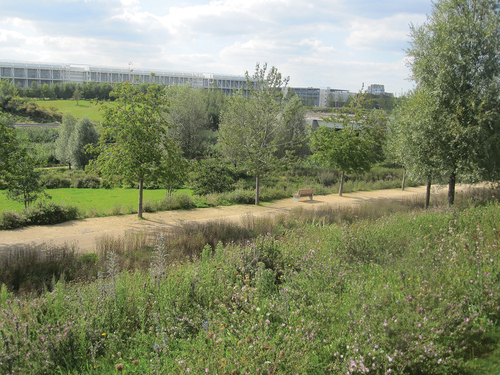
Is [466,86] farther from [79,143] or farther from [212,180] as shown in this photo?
[79,143]

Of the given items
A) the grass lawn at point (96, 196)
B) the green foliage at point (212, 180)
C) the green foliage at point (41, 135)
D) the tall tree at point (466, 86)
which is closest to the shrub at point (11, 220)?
the grass lawn at point (96, 196)

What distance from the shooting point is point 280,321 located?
4.53 meters

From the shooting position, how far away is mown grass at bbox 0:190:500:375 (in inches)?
140

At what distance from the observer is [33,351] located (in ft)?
12.4

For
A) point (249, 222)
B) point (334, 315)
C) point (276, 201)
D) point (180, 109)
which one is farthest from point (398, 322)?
point (180, 109)

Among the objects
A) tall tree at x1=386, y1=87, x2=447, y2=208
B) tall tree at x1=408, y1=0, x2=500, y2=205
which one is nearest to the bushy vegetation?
tall tree at x1=386, y1=87, x2=447, y2=208

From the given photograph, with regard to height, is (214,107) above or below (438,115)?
above

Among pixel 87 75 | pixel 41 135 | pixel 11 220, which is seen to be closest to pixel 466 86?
pixel 11 220

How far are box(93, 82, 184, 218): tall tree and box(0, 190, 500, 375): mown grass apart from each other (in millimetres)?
8660

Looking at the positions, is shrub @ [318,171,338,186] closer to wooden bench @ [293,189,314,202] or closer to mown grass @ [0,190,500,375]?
wooden bench @ [293,189,314,202]

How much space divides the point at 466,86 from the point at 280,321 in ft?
39.6

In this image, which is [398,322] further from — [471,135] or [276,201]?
[276,201]

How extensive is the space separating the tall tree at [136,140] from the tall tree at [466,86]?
9.69 metres

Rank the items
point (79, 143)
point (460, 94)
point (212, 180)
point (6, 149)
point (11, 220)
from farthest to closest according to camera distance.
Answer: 1. point (79, 143)
2. point (212, 180)
3. point (460, 94)
4. point (11, 220)
5. point (6, 149)
